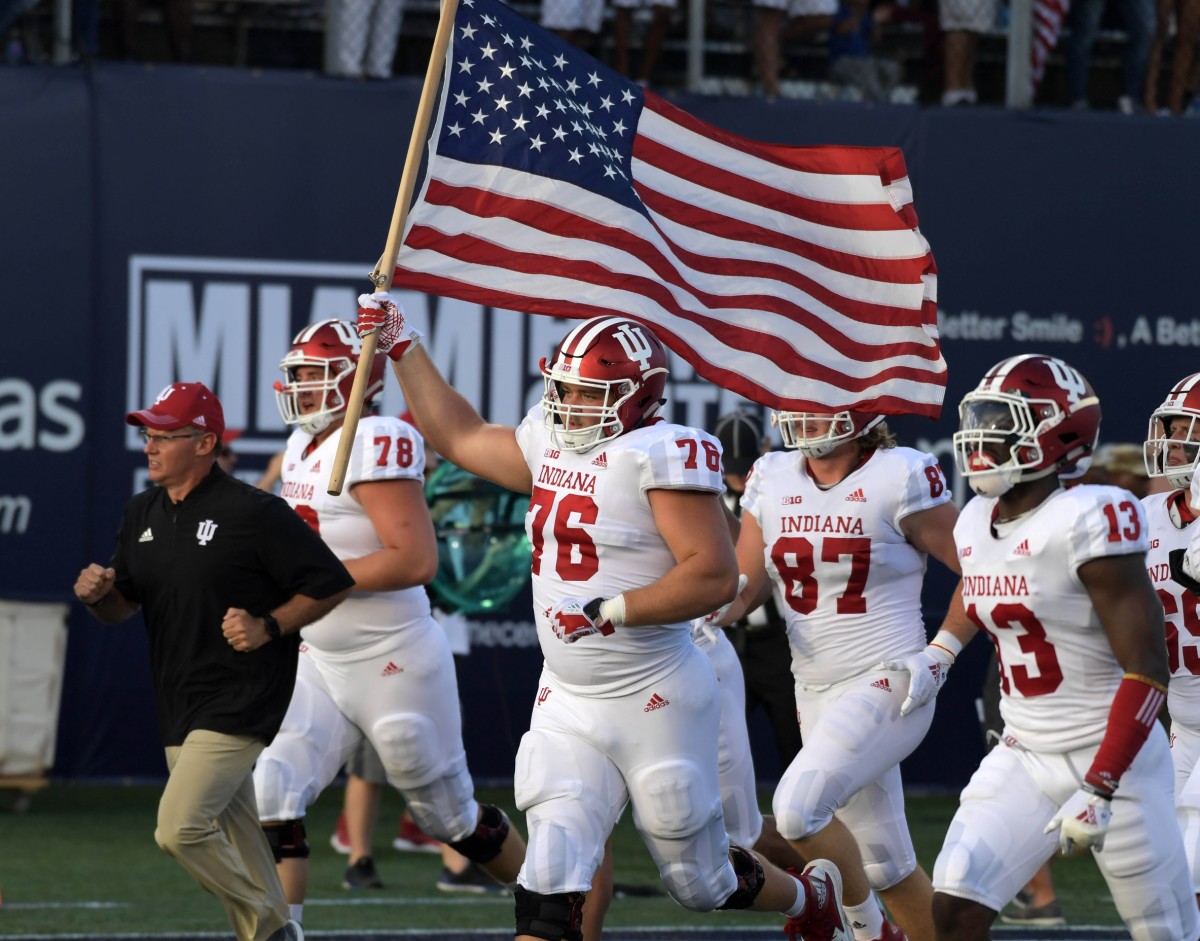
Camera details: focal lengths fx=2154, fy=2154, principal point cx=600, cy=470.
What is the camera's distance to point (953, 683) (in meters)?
11.8

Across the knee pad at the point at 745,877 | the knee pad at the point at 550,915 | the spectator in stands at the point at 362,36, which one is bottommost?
the knee pad at the point at 745,877

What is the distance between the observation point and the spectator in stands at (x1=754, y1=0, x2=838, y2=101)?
39.5 ft

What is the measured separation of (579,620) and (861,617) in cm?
163

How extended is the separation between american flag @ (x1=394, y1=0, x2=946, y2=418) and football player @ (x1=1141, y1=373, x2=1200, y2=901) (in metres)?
0.74

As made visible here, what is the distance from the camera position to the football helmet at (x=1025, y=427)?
5402 millimetres

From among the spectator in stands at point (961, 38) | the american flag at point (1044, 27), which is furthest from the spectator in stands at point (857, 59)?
the american flag at point (1044, 27)

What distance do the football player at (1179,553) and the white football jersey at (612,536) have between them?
63.9 inches

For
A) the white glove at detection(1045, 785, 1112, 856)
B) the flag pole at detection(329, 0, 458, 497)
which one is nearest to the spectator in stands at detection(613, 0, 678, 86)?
the flag pole at detection(329, 0, 458, 497)

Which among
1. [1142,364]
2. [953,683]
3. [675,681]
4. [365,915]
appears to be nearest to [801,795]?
[675,681]

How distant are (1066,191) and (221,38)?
15.9 feet

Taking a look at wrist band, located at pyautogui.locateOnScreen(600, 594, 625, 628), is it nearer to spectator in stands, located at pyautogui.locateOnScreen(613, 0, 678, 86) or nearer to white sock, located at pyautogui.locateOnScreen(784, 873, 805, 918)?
white sock, located at pyautogui.locateOnScreen(784, 873, 805, 918)

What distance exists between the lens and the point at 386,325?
5863 millimetres

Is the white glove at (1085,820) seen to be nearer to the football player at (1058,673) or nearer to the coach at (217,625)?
the football player at (1058,673)

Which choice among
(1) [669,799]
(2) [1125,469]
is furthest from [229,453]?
(1) [669,799]
